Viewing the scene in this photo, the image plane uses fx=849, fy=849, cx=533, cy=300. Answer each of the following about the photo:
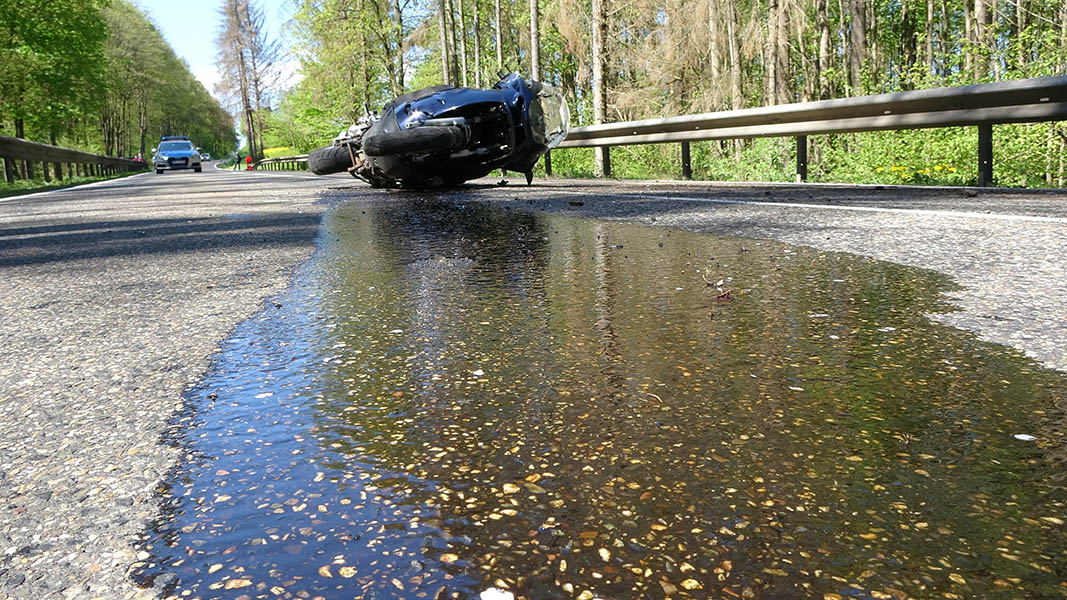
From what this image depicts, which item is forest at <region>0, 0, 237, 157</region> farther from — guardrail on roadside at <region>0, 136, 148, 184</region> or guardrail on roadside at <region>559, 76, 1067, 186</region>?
guardrail on roadside at <region>559, 76, 1067, 186</region>

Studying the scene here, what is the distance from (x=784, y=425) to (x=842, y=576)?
0.73 m

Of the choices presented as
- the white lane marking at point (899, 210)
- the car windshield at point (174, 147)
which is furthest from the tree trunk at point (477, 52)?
the white lane marking at point (899, 210)

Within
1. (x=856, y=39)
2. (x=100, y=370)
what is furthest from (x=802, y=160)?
(x=856, y=39)

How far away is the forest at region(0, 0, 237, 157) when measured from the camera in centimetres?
3253

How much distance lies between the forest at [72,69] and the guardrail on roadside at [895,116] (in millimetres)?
28273

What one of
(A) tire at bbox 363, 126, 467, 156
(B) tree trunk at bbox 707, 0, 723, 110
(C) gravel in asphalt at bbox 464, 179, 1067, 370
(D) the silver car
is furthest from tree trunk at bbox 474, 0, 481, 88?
(C) gravel in asphalt at bbox 464, 179, 1067, 370

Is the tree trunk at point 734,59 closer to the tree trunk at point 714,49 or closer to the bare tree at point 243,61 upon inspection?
the tree trunk at point 714,49

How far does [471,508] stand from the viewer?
1731 mm

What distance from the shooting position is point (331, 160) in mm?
13914

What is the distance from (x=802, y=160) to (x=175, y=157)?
41.3 metres

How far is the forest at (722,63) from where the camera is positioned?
11.9m

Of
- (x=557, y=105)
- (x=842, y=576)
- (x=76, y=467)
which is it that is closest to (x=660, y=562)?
(x=842, y=576)

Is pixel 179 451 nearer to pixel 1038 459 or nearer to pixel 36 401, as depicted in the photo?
pixel 36 401

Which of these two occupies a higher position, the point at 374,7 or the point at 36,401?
the point at 374,7
